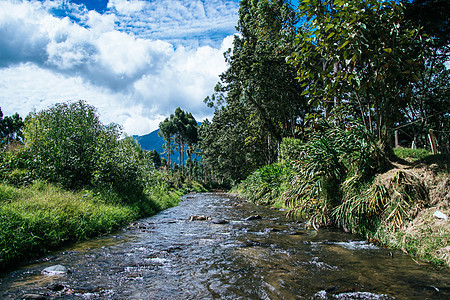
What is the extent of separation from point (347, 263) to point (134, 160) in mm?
11808

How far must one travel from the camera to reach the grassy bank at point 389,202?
5051 millimetres

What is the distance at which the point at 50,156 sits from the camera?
11.7 metres

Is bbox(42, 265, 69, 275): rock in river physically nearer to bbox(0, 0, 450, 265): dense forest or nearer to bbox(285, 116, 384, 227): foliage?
bbox(0, 0, 450, 265): dense forest

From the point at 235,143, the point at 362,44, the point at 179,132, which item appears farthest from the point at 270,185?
the point at 179,132

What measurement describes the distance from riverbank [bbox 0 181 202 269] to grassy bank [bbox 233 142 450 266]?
6.67 m

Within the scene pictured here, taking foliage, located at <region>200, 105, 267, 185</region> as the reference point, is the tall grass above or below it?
below

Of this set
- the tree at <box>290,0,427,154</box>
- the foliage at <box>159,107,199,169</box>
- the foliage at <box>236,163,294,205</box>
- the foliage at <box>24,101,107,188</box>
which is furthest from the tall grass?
the foliage at <box>159,107,199,169</box>

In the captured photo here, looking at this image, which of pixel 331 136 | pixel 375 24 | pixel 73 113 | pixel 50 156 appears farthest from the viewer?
pixel 73 113

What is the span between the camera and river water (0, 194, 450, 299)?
3.76 meters

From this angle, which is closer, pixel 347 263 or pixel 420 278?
pixel 420 278

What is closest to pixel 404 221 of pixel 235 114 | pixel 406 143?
pixel 235 114

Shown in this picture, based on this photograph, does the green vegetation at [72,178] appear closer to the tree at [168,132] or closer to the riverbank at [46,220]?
the riverbank at [46,220]

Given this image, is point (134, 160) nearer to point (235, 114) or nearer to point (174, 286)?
point (174, 286)

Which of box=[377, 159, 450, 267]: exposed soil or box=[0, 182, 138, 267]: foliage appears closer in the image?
box=[377, 159, 450, 267]: exposed soil
